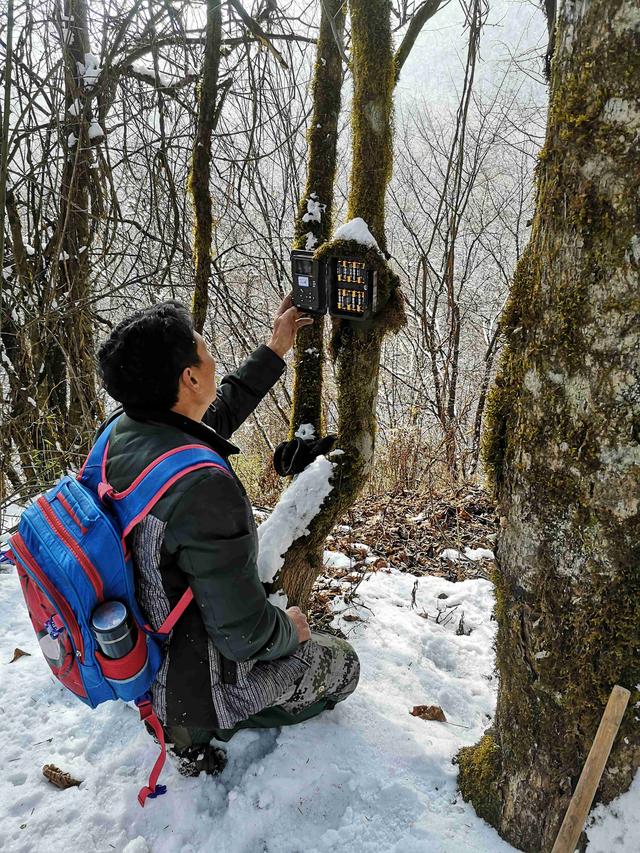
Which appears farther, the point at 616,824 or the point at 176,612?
the point at 176,612

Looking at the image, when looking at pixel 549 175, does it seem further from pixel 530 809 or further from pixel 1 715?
pixel 1 715

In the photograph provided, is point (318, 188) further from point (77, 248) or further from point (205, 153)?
point (77, 248)

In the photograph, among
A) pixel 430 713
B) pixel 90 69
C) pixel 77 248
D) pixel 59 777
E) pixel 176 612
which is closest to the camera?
pixel 176 612

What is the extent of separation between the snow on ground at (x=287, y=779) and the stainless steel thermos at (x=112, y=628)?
69cm

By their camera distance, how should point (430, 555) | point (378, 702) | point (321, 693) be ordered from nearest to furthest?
point (321, 693)
point (378, 702)
point (430, 555)

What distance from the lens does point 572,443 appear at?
1.34 metres

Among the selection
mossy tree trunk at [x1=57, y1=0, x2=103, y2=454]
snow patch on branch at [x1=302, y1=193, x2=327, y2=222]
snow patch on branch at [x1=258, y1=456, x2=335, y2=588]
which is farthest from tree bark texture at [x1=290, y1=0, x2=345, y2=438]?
mossy tree trunk at [x1=57, y1=0, x2=103, y2=454]

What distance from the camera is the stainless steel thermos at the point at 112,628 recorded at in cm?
153

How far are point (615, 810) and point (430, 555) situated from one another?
2.23 m

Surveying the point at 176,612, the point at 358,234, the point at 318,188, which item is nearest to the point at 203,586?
the point at 176,612

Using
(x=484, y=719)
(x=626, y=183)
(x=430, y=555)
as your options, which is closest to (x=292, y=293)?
(x=626, y=183)

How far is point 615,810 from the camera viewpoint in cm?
140

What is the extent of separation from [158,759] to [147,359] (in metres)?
1.34

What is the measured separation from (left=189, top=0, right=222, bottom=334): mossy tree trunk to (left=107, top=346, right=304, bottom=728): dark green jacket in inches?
51.5
